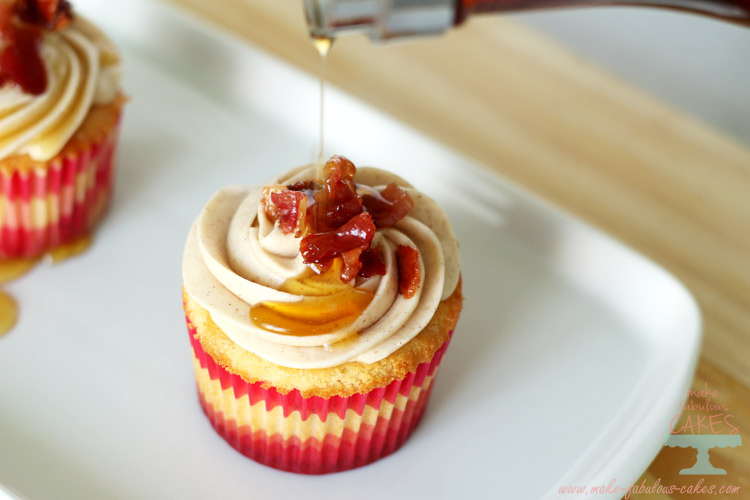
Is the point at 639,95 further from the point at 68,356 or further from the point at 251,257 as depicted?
the point at 68,356

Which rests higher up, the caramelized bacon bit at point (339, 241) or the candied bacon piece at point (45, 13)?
the candied bacon piece at point (45, 13)

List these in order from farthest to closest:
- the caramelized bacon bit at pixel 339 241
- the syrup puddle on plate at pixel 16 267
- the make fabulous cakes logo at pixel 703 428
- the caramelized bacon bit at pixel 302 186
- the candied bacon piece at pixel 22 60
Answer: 1. the syrup puddle on plate at pixel 16 267
2. the candied bacon piece at pixel 22 60
3. the make fabulous cakes logo at pixel 703 428
4. the caramelized bacon bit at pixel 302 186
5. the caramelized bacon bit at pixel 339 241

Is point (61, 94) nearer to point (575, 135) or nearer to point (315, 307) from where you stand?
point (315, 307)

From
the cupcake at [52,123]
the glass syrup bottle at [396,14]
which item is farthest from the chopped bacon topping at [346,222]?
the cupcake at [52,123]

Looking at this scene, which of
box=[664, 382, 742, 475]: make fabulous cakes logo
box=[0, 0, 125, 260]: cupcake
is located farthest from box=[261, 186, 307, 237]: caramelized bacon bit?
box=[664, 382, 742, 475]: make fabulous cakes logo

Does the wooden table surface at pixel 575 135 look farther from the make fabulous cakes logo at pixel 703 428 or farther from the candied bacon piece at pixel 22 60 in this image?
the candied bacon piece at pixel 22 60

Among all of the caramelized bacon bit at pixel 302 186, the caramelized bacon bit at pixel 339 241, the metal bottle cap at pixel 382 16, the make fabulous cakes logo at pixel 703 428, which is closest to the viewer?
the metal bottle cap at pixel 382 16

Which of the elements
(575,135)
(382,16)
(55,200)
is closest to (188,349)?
(55,200)
